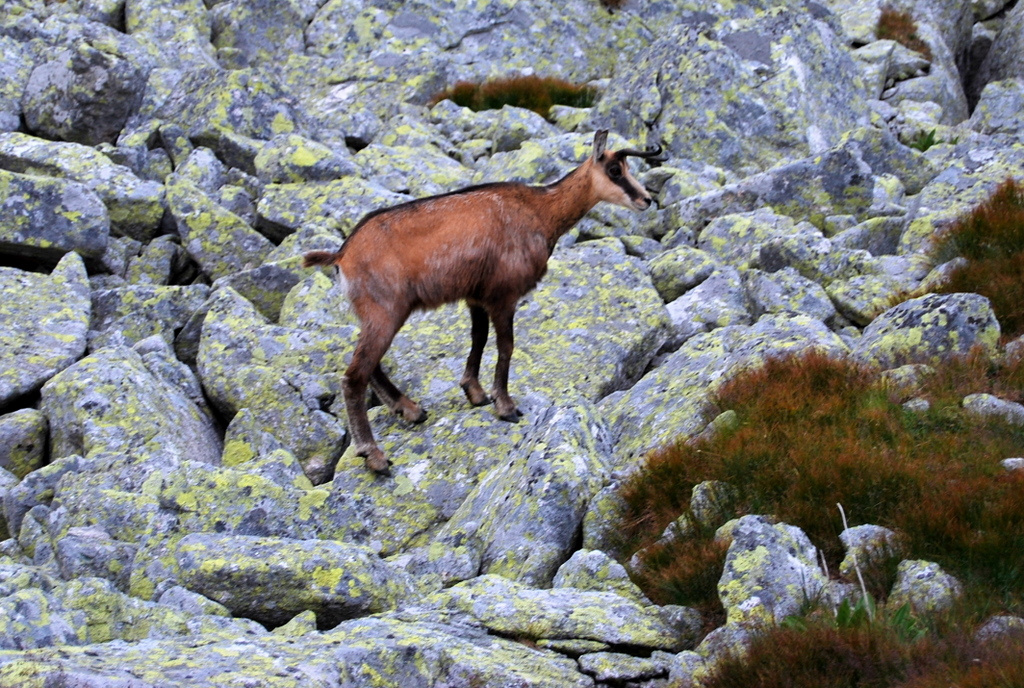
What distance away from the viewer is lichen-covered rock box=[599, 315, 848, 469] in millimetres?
7934

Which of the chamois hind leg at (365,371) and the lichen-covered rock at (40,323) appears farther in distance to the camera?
the lichen-covered rock at (40,323)

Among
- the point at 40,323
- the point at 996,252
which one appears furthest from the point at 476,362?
the point at 996,252

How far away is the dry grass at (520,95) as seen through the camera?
61.6 ft

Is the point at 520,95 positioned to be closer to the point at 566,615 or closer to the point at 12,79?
the point at 12,79

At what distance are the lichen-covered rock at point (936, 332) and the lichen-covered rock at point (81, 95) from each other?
12259 mm

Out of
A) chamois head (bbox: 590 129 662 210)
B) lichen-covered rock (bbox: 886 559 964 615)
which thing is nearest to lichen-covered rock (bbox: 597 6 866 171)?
chamois head (bbox: 590 129 662 210)

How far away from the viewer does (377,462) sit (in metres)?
8.92

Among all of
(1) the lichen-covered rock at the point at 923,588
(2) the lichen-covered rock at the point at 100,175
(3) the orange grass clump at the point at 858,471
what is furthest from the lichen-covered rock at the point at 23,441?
(1) the lichen-covered rock at the point at 923,588

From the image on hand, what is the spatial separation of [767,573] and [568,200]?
5761 millimetres

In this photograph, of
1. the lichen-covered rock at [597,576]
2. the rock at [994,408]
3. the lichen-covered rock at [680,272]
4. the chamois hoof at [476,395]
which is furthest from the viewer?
the lichen-covered rock at [680,272]

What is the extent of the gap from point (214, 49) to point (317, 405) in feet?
40.3

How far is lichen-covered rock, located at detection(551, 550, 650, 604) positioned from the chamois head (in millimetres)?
4985

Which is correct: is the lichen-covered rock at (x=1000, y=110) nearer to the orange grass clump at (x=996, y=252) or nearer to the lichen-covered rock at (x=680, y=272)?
the orange grass clump at (x=996, y=252)

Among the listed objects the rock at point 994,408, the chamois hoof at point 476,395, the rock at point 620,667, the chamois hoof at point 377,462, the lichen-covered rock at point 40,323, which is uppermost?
the rock at point 994,408
